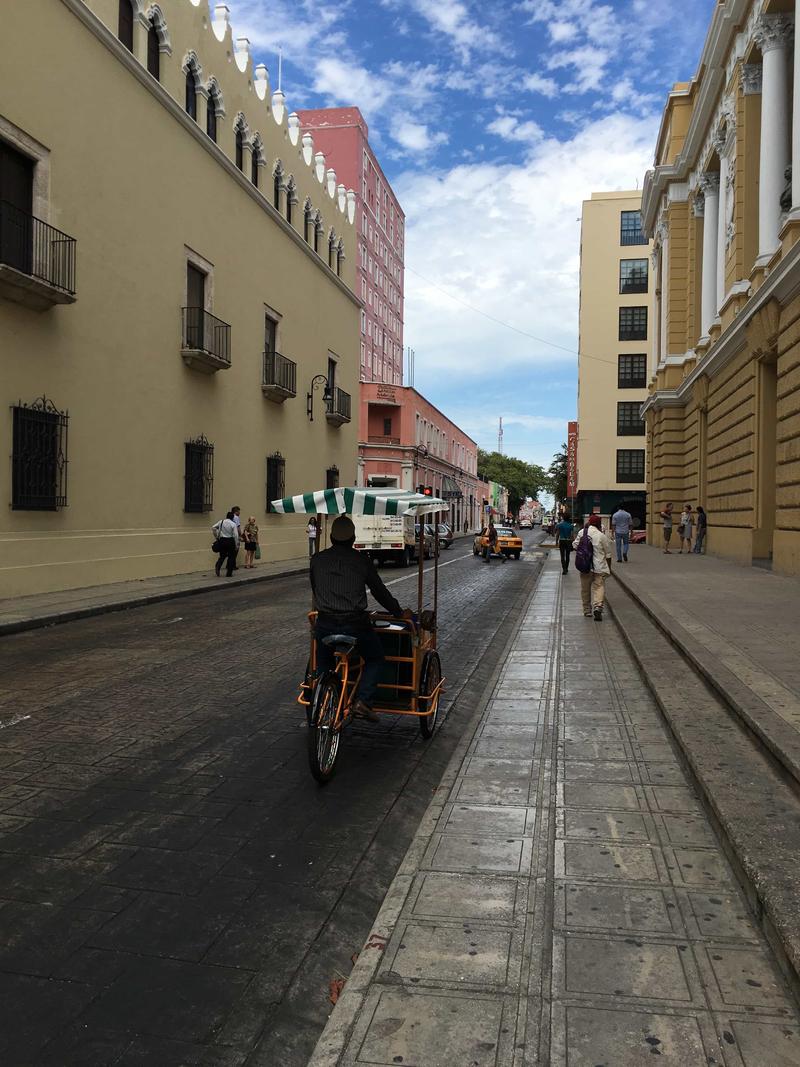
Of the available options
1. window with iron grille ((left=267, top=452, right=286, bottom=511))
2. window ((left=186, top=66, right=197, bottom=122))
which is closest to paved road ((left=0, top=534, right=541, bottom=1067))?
window ((left=186, top=66, right=197, bottom=122))

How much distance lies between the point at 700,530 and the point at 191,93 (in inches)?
808

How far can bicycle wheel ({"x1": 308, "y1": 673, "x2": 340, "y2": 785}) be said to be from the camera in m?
5.09

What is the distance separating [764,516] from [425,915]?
19.9 metres

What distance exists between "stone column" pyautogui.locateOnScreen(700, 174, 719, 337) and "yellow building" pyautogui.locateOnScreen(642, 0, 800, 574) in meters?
0.04

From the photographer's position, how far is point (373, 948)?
3281 mm

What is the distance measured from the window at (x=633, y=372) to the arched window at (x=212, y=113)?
38186 mm

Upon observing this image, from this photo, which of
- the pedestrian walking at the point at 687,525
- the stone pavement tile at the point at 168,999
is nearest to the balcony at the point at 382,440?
the pedestrian walking at the point at 687,525

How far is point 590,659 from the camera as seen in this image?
10.0m

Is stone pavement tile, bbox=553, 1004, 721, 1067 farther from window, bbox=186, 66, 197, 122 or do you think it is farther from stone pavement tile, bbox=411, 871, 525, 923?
window, bbox=186, 66, 197, 122

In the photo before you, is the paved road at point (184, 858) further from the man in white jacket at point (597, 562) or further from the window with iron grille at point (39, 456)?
the window with iron grille at point (39, 456)

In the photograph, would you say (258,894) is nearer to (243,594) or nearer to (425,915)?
A: (425,915)

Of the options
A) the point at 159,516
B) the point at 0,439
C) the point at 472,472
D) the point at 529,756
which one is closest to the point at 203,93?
the point at 159,516

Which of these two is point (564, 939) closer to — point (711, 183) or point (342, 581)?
point (342, 581)

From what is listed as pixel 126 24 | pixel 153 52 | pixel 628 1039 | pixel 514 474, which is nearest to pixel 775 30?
pixel 153 52
